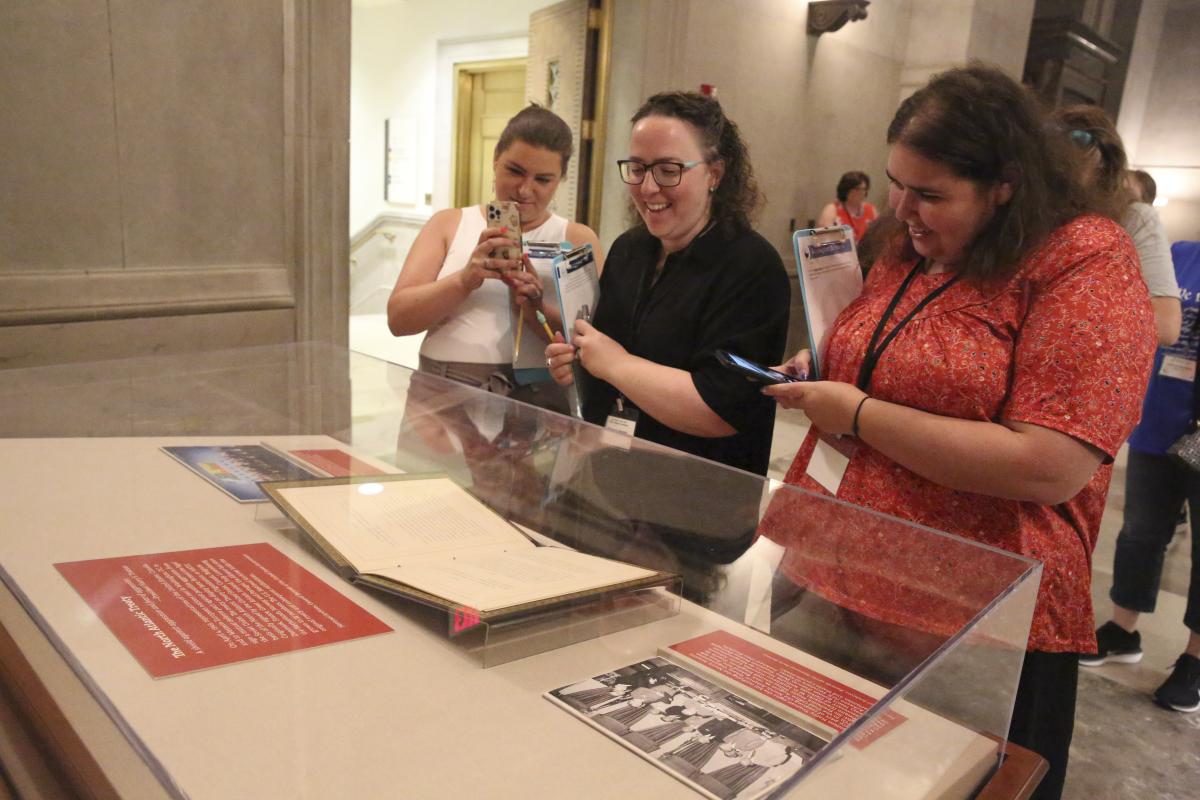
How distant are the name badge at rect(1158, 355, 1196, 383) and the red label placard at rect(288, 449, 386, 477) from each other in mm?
2746

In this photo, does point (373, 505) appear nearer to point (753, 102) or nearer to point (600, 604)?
point (600, 604)

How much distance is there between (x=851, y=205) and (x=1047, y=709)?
18.8 feet

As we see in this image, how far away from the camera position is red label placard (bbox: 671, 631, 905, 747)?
0.88 metres

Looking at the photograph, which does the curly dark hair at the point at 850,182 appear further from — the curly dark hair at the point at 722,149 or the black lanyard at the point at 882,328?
the black lanyard at the point at 882,328


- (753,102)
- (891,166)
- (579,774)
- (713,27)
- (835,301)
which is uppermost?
(713,27)

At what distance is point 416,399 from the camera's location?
1.82 meters

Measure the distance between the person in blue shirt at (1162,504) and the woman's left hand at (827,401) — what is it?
6.48 feet

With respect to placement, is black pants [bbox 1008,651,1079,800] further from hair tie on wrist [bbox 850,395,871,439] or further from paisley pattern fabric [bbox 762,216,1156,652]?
hair tie on wrist [bbox 850,395,871,439]

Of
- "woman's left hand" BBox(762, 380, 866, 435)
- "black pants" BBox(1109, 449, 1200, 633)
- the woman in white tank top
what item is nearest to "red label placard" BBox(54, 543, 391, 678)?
"woman's left hand" BBox(762, 380, 866, 435)

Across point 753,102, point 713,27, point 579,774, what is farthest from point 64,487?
point 753,102

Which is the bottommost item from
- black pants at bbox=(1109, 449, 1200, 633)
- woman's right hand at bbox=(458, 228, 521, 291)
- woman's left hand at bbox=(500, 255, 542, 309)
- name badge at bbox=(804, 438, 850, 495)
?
black pants at bbox=(1109, 449, 1200, 633)

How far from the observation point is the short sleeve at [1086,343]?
3.96ft

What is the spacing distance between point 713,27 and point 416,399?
4407mm

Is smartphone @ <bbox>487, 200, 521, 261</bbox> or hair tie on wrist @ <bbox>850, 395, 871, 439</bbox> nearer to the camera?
hair tie on wrist @ <bbox>850, 395, 871, 439</bbox>
